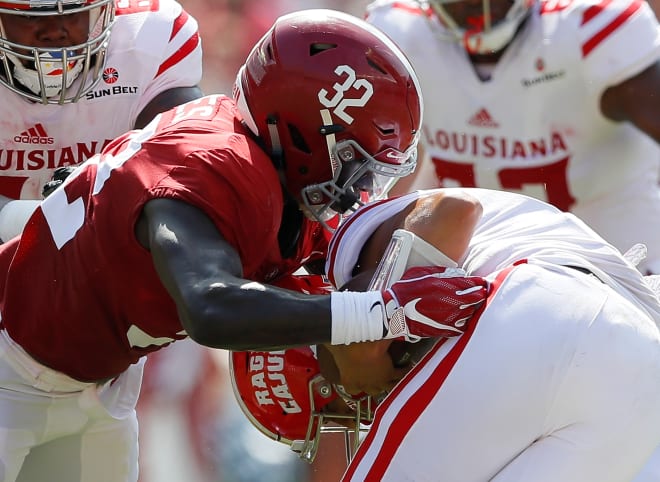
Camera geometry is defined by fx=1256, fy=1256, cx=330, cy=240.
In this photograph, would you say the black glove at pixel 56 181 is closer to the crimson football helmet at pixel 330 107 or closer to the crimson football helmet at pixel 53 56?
the crimson football helmet at pixel 53 56

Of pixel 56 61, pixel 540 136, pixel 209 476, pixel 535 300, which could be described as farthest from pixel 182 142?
pixel 540 136

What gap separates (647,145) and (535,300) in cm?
270

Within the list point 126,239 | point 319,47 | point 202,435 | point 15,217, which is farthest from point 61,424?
point 202,435

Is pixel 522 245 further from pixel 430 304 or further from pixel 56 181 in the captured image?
pixel 56 181

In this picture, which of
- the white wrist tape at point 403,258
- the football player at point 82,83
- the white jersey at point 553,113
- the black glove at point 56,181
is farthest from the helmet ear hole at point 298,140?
the white jersey at point 553,113

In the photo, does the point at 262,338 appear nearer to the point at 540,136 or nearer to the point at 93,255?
the point at 93,255

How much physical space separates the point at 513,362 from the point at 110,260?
89 centimetres

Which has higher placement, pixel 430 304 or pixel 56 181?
pixel 430 304

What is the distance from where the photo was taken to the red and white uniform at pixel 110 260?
99.6 inches

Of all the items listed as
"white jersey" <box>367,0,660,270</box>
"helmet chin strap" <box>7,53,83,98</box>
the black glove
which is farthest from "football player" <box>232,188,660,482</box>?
"white jersey" <box>367,0,660,270</box>

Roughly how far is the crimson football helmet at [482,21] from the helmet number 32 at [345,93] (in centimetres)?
225

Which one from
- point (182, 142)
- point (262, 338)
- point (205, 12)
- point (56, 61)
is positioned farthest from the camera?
point (205, 12)

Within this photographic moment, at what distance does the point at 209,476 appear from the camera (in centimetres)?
465

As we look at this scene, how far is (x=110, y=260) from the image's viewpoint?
2.67 metres
